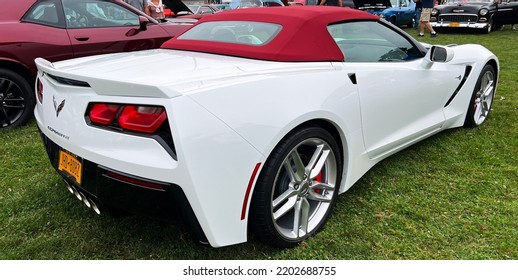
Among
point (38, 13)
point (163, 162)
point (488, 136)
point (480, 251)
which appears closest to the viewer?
point (163, 162)

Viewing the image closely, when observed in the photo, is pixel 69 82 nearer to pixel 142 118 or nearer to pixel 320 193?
pixel 142 118

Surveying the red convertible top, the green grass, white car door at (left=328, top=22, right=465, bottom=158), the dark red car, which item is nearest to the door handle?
the dark red car

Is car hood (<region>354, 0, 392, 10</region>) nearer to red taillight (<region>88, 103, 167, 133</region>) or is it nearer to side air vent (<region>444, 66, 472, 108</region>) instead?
side air vent (<region>444, 66, 472, 108</region>)

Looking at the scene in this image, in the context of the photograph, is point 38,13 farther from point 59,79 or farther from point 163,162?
point 163,162

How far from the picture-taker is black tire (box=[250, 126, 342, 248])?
1997 mm

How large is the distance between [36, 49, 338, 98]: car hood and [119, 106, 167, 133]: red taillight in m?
0.06

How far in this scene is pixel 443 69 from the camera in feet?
11.1

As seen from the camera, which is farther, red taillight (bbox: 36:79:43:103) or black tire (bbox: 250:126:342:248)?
red taillight (bbox: 36:79:43:103)

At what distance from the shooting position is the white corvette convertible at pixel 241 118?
1.73m

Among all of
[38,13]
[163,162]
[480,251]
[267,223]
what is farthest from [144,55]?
[38,13]

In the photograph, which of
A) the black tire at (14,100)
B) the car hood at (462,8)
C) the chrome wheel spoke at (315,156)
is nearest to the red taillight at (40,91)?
the chrome wheel spoke at (315,156)

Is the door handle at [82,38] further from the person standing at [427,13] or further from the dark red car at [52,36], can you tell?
the person standing at [427,13]

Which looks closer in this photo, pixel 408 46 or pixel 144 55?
pixel 144 55

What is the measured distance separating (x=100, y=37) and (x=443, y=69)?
366 centimetres
